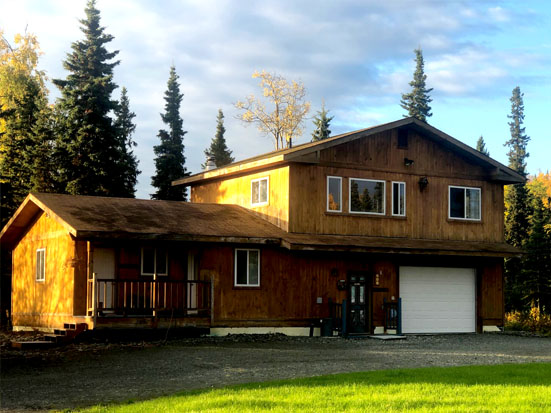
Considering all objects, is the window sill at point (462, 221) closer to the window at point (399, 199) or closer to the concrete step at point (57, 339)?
the window at point (399, 199)

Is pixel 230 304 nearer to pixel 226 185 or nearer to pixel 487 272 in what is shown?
pixel 226 185

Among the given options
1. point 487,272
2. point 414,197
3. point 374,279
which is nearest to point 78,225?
point 374,279

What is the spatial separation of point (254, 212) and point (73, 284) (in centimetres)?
750

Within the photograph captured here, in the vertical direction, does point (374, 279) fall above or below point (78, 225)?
below

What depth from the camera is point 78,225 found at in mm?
21328

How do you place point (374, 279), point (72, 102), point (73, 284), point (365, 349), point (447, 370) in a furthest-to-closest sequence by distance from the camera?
1. point (72, 102)
2. point (374, 279)
3. point (73, 284)
4. point (365, 349)
5. point (447, 370)

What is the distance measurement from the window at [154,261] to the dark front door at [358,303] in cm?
631

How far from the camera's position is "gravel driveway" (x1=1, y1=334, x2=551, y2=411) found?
1361cm

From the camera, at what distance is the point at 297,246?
79.0ft

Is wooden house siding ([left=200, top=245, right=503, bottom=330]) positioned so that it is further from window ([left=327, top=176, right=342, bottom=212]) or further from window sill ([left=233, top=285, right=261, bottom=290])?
window ([left=327, top=176, right=342, bottom=212])

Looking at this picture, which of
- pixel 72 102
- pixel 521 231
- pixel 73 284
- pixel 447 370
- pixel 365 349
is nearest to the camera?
pixel 447 370

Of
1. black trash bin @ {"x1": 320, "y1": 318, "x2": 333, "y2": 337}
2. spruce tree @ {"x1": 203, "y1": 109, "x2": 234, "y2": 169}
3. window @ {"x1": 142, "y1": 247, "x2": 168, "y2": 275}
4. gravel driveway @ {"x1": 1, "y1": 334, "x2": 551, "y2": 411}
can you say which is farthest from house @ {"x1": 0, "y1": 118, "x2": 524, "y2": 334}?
spruce tree @ {"x1": 203, "y1": 109, "x2": 234, "y2": 169}

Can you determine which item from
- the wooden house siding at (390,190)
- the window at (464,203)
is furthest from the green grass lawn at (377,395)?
the window at (464,203)

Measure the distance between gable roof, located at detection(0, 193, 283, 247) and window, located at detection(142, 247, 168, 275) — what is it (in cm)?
110
